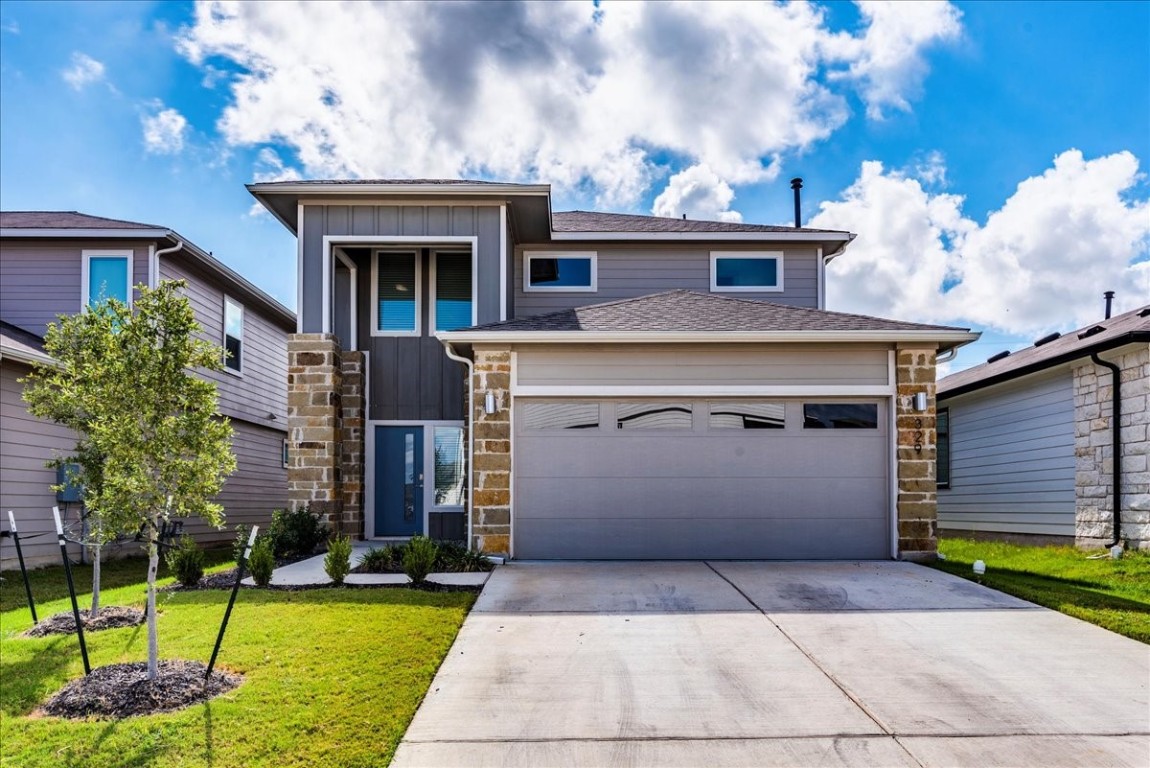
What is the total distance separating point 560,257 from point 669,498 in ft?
18.2

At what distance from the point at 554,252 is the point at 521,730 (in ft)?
33.5

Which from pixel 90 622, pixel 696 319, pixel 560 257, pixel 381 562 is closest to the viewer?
pixel 90 622

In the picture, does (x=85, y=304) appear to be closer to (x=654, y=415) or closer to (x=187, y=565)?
(x=187, y=565)

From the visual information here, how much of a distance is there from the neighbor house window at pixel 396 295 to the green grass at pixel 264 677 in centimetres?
564

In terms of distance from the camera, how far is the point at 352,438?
470 inches

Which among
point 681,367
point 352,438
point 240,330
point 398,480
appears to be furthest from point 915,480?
point 240,330

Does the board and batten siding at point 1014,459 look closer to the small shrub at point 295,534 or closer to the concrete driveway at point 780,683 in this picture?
the concrete driveway at point 780,683

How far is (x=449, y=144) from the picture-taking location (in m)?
12.7

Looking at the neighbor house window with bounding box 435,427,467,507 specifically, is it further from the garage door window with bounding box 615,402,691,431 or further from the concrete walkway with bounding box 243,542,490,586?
the garage door window with bounding box 615,402,691,431

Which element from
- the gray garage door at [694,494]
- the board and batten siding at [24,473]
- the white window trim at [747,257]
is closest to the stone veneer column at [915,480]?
the gray garage door at [694,494]

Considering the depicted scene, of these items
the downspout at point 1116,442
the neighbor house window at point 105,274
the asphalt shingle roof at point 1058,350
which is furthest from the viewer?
the neighbor house window at point 105,274

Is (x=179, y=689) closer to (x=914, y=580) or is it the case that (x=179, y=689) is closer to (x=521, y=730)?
(x=521, y=730)

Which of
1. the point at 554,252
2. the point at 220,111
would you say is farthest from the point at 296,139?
the point at 554,252

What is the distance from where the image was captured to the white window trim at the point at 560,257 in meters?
13.2
